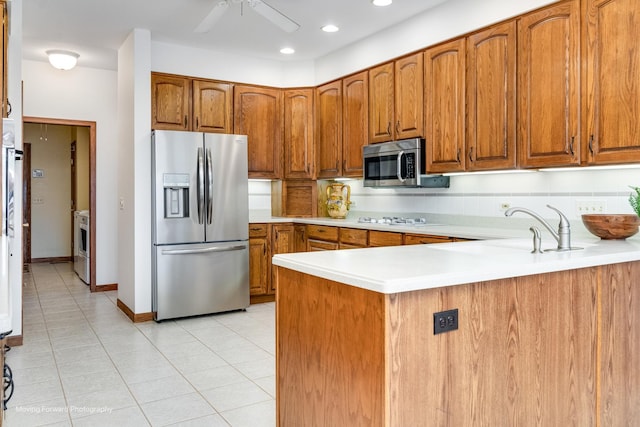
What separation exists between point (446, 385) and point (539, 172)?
2355 mm

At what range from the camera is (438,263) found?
5.65 feet

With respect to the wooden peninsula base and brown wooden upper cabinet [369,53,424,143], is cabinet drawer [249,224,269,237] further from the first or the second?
the wooden peninsula base

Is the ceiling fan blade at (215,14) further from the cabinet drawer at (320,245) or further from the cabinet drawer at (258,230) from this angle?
the cabinet drawer at (320,245)

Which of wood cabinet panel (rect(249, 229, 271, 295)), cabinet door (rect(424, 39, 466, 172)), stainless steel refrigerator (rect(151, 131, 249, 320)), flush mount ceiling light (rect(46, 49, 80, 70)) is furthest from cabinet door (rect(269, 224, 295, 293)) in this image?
flush mount ceiling light (rect(46, 49, 80, 70))

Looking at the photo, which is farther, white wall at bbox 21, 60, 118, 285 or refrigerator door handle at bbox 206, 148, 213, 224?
white wall at bbox 21, 60, 118, 285

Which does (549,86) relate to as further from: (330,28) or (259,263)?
(259,263)

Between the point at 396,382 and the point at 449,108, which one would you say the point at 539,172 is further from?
the point at 396,382

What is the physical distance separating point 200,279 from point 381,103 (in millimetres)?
2345

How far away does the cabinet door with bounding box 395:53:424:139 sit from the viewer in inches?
158

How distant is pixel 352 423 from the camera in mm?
1561

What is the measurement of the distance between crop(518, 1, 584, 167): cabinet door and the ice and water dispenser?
2.83 metres

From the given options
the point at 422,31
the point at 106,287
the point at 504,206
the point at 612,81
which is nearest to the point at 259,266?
the point at 106,287

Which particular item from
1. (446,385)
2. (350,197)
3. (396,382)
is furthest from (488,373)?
(350,197)

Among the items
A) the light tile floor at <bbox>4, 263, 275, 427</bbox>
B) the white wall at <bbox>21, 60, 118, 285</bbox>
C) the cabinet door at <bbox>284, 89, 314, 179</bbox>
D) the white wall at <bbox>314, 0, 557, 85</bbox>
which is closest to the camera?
the light tile floor at <bbox>4, 263, 275, 427</bbox>
